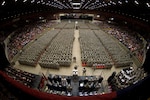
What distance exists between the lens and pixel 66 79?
15.4m

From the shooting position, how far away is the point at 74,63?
19891mm

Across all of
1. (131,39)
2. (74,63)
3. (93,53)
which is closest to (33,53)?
(74,63)

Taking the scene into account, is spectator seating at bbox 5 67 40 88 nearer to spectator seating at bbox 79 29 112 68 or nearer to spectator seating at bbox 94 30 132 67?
spectator seating at bbox 79 29 112 68

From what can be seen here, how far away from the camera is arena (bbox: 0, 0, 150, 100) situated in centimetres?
589

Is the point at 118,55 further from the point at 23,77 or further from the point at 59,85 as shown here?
the point at 23,77

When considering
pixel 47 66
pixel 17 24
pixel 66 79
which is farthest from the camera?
pixel 17 24

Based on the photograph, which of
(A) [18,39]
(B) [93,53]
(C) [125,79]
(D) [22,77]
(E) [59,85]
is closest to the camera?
(E) [59,85]

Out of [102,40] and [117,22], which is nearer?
[102,40]

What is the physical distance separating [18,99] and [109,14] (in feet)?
118

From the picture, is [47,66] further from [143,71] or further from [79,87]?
[143,71]

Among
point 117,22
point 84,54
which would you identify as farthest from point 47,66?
point 117,22

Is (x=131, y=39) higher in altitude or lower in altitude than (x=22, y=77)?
higher

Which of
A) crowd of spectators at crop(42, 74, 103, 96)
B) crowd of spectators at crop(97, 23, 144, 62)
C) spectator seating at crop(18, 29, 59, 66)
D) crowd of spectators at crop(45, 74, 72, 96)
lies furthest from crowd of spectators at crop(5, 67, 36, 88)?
crowd of spectators at crop(97, 23, 144, 62)

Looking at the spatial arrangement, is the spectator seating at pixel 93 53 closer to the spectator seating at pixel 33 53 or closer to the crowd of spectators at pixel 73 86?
the crowd of spectators at pixel 73 86
